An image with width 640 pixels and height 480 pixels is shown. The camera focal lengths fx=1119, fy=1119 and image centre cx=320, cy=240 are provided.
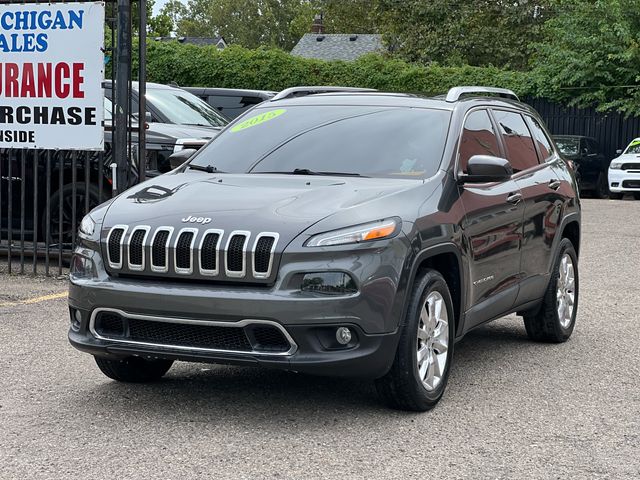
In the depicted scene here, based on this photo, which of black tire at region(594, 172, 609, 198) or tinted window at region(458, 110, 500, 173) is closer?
tinted window at region(458, 110, 500, 173)

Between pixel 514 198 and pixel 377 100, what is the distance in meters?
1.06

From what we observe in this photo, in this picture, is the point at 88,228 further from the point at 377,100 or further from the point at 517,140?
the point at 517,140

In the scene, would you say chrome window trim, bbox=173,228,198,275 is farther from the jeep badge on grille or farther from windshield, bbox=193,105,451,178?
windshield, bbox=193,105,451,178

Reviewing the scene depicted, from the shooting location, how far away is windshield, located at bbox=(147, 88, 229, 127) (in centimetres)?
1341

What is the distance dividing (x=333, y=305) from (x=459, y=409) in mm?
1147

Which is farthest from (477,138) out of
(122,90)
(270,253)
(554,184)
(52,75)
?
(52,75)

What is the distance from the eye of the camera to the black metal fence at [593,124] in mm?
32125

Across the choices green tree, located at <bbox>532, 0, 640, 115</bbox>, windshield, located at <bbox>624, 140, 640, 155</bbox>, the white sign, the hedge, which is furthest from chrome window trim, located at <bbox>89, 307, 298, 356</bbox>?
green tree, located at <bbox>532, 0, 640, 115</bbox>

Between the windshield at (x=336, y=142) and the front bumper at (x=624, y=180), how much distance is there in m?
21.5

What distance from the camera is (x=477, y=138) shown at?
271 inches

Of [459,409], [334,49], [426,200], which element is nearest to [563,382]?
[459,409]

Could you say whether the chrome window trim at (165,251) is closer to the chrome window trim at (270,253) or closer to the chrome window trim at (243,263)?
the chrome window trim at (243,263)

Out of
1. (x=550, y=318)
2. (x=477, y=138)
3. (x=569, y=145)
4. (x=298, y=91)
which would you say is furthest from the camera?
(x=569, y=145)

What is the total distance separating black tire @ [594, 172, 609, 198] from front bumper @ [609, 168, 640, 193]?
189cm
